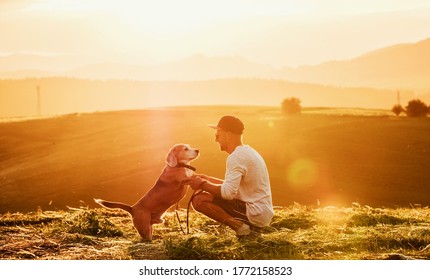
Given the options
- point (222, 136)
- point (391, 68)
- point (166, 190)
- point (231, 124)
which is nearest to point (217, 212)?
point (166, 190)

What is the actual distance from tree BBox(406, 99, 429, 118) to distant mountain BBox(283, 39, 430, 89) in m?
0.68

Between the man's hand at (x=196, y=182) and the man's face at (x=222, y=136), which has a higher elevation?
the man's face at (x=222, y=136)

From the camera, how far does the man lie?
7.58 m

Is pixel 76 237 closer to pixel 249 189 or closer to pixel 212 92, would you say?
pixel 249 189

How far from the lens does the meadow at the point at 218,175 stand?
7801mm

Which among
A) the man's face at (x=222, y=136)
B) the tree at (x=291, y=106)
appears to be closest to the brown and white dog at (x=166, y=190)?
the man's face at (x=222, y=136)

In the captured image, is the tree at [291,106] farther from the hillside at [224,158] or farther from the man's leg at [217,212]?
the man's leg at [217,212]

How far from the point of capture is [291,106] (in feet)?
86.7

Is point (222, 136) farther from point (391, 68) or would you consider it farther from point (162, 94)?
point (162, 94)

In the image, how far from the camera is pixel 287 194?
1670 cm

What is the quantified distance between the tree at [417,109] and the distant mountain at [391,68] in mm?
683

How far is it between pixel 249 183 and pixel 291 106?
1888 centimetres

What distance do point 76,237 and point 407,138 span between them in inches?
458

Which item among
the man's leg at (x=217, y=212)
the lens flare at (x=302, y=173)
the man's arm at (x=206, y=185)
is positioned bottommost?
the lens flare at (x=302, y=173)
